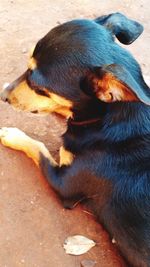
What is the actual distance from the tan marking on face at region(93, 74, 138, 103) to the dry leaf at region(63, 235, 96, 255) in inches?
41.6

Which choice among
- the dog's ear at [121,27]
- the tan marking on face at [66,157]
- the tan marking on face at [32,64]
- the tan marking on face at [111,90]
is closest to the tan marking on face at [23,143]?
the tan marking on face at [66,157]

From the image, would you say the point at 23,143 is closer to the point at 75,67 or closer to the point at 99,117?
the point at 99,117

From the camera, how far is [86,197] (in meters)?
3.19

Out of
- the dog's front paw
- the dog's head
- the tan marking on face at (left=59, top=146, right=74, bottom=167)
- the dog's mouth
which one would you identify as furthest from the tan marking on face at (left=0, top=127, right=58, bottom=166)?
the dog's head

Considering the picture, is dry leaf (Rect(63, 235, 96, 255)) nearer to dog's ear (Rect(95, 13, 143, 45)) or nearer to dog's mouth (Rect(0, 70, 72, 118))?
dog's mouth (Rect(0, 70, 72, 118))

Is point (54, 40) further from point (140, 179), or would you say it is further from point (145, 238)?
point (145, 238)

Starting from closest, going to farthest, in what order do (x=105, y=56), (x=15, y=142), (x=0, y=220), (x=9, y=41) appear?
(x=105, y=56) → (x=0, y=220) → (x=15, y=142) → (x=9, y=41)

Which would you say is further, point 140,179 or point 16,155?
point 16,155

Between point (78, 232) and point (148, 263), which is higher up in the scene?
point (148, 263)

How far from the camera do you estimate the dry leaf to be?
10.2ft

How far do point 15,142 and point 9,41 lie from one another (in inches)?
52.8

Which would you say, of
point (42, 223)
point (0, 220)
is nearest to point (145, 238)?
point (42, 223)

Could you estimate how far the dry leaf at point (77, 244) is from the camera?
3102 millimetres

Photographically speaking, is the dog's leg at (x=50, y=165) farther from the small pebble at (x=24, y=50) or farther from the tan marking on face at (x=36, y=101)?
the small pebble at (x=24, y=50)
